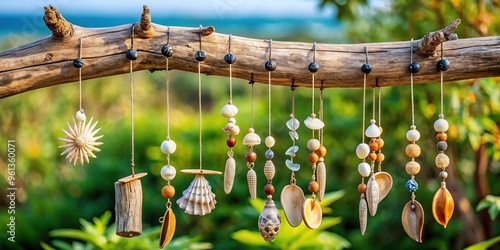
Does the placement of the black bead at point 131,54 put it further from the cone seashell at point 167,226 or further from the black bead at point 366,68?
the black bead at point 366,68

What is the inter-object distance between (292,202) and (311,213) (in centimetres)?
8

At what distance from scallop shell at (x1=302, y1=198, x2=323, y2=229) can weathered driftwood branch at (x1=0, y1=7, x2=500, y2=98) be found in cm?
40

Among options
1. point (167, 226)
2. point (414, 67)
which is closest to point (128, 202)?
point (167, 226)

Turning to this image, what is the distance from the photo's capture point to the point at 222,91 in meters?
7.76

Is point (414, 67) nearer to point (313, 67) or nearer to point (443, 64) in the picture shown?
point (443, 64)

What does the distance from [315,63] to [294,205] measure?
18.7 inches

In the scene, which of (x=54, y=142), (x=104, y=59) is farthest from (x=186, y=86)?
(x=104, y=59)

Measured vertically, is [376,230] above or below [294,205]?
below

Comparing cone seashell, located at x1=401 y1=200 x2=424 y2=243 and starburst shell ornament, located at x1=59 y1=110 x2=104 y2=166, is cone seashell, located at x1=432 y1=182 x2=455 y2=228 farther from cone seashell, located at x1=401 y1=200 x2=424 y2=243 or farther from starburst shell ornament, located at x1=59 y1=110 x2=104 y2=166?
starburst shell ornament, located at x1=59 y1=110 x2=104 y2=166

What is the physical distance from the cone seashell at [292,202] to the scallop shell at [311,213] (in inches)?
1.5

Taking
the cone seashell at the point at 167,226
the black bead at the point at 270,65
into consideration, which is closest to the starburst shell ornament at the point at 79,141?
the cone seashell at the point at 167,226

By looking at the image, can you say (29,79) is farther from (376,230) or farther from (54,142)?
(54,142)

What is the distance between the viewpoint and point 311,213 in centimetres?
206

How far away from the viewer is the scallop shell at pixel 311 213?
203 cm
